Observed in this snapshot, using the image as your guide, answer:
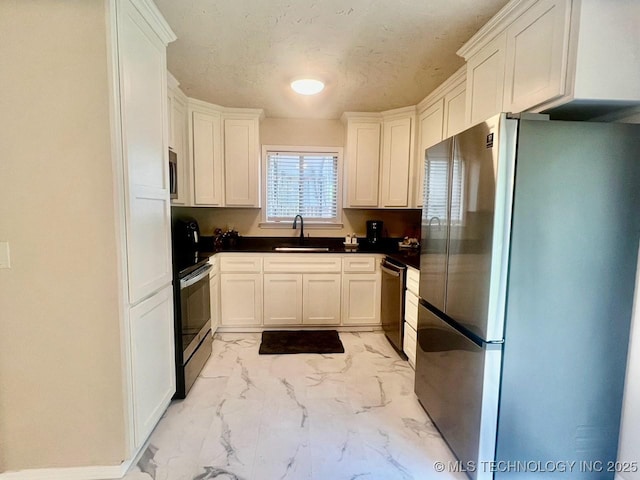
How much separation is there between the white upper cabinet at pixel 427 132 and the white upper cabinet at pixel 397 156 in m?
0.11

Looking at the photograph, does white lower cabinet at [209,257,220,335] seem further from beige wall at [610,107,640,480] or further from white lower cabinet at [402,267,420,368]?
beige wall at [610,107,640,480]

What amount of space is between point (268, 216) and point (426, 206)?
230 centimetres

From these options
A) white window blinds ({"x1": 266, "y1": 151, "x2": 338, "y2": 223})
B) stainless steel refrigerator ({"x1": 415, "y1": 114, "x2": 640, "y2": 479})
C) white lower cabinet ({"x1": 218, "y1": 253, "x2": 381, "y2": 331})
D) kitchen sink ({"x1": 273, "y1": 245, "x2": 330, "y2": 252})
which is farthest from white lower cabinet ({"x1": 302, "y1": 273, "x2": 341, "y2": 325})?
stainless steel refrigerator ({"x1": 415, "y1": 114, "x2": 640, "y2": 479})

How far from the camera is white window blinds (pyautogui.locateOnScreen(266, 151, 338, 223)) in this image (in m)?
3.89

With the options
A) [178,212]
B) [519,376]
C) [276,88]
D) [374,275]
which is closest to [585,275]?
[519,376]

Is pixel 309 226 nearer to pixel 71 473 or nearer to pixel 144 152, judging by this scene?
pixel 144 152

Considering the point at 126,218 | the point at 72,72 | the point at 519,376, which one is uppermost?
the point at 72,72

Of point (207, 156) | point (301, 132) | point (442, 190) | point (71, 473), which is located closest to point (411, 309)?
point (442, 190)

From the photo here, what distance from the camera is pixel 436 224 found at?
1.93 meters

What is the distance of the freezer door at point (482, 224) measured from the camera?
1361mm

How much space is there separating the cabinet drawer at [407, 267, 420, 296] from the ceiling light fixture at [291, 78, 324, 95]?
174cm

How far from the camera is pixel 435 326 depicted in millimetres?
1922

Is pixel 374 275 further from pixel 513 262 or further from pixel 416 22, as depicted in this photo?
pixel 416 22

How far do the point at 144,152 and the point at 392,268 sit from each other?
227cm
